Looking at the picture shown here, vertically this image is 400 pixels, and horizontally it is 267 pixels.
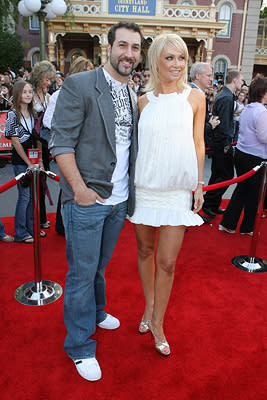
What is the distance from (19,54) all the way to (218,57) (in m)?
12.5

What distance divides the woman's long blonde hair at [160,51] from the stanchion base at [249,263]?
213cm

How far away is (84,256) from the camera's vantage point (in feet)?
6.47

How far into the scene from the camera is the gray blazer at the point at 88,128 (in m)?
1.75

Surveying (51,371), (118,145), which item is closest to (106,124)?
(118,145)

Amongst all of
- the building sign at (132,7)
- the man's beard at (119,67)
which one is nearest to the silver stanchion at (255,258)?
the man's beard at (119,67)

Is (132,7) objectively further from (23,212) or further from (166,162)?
(166,162)

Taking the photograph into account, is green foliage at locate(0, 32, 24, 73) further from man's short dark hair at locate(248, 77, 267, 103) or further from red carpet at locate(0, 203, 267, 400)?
red carpet at locate(0, 203, 267, 400)

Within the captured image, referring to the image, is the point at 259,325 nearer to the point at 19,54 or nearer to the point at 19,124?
the point at 19,124

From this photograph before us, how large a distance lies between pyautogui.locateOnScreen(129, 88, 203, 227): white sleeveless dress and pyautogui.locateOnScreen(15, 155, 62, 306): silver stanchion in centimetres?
104

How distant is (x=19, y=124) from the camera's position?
3.62 metres

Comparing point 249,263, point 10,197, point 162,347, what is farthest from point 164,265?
point 10,197

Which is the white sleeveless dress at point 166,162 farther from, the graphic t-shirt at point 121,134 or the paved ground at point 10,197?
the paved ground at point 10,197

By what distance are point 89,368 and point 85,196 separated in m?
1.05

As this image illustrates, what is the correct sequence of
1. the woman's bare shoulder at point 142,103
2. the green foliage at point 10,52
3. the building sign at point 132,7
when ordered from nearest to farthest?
the woman's bare shoulder at point 142,103 → the building sign at point 132,7 → the green foliage at point 10,52
